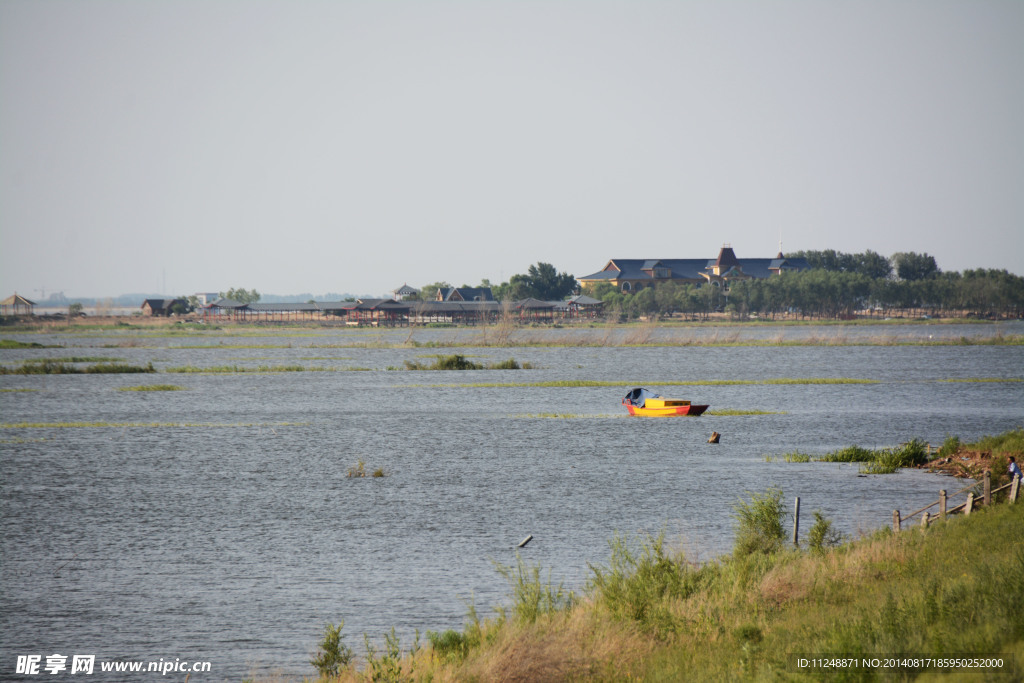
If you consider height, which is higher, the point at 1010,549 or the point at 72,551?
the point at 1010,549

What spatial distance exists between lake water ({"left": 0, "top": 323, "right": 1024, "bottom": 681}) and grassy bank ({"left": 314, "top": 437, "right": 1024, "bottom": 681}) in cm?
284

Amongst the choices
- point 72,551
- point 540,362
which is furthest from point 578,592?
point 540,362

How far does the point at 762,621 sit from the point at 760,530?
7.28 metres

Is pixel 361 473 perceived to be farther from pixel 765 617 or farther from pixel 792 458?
pixel 765 617

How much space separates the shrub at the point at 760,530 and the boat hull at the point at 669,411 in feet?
105

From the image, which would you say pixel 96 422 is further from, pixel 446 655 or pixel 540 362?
pixel 540 362

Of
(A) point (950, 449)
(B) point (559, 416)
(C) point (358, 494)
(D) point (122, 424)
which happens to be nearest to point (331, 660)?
(C) point (358, 494)

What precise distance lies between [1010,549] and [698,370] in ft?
282

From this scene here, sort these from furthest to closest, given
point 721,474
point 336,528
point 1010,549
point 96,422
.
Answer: point 96,422, point 721,474, point 336,528, point 1010,549

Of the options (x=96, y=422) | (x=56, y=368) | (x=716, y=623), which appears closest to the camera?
(x=716, y=623)

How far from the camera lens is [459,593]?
71.2 feet

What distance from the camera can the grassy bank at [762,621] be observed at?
1256cm

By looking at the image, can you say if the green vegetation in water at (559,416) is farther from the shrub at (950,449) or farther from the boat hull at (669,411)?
the shrub at (950,449)

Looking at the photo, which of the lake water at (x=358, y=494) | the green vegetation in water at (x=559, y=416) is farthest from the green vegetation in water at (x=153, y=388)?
the green vegetation in water at (x=559, y=416)
